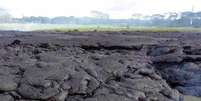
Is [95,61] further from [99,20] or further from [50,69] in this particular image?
[99,20]

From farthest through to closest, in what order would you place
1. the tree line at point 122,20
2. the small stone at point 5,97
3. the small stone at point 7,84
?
the tree line at point 122,20
the small stone at point 7,84
the small stone at point 5,97

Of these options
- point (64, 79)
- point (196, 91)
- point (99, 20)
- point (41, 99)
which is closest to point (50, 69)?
point (64, 79)

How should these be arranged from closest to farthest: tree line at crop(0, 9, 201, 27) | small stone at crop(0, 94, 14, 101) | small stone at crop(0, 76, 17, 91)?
1. small stone at crop(0, 94, 14, 101)
2. small stone at crop(0, 76, 17, 91)
3. tree line at crop(0, 9, 201, 27)

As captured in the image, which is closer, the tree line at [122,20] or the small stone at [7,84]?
the small stone at [7,84]

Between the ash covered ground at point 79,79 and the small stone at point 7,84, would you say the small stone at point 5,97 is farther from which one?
the small stone at point 7,84

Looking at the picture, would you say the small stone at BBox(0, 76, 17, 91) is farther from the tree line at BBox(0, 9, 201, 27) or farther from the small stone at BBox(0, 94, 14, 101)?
the tree line at BBox(0, 9, 201, 27)

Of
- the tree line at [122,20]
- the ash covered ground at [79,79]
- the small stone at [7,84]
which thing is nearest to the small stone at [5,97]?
the ash covered ground at [79,79]

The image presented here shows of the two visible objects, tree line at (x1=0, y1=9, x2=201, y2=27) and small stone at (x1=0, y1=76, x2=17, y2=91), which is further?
tree line at (x1=0, y1=9, x2=201, y2=27)

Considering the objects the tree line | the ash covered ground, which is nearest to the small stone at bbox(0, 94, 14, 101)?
the ash covered ground

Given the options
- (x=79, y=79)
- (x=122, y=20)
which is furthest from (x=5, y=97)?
(x=122, y=20)

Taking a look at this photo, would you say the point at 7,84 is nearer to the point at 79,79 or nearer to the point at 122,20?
the point at 79,79

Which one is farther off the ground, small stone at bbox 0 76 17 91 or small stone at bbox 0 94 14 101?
small stone at bbox 0 76 17 91

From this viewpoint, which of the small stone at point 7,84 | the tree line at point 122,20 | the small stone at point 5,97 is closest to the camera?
the small stone at point 5,97

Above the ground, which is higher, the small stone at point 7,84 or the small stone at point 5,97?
the small stone at point 7,84
